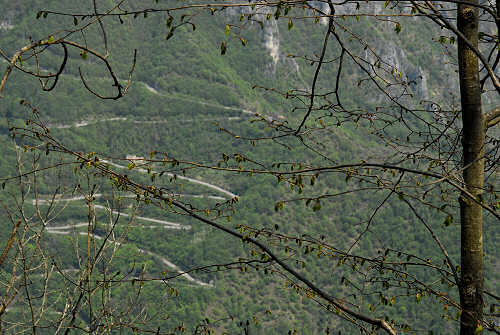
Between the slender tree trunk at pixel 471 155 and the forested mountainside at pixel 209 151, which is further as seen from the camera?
the forested mountainside at pixel 209 151

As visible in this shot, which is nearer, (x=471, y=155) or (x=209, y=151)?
(x=471, y=155)

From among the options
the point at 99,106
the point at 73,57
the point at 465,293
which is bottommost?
the point at 465,293

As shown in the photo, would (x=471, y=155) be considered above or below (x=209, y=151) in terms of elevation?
below

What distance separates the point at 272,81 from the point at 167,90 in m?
14.0

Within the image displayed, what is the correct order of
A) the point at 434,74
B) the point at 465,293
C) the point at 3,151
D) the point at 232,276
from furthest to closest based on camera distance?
the point at 434,74, the point at 3,151, the point at 232,276, the point at 465,293

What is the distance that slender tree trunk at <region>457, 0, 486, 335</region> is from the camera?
273cm

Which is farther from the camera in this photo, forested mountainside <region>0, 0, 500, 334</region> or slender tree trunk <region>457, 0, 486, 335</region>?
forested mountainside <region>0, 0, 500, 334</region>

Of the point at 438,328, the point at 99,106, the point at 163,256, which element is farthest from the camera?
the point at 99,106

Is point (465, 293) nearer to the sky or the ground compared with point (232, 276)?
nearer to the sky

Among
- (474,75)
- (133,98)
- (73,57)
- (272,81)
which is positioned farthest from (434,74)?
(474,75)

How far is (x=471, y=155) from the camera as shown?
275 centimetres

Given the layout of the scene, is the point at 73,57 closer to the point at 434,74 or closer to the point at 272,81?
the point at 272,81

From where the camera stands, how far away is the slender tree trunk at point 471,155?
2.73m

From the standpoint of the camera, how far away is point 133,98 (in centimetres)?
7350
